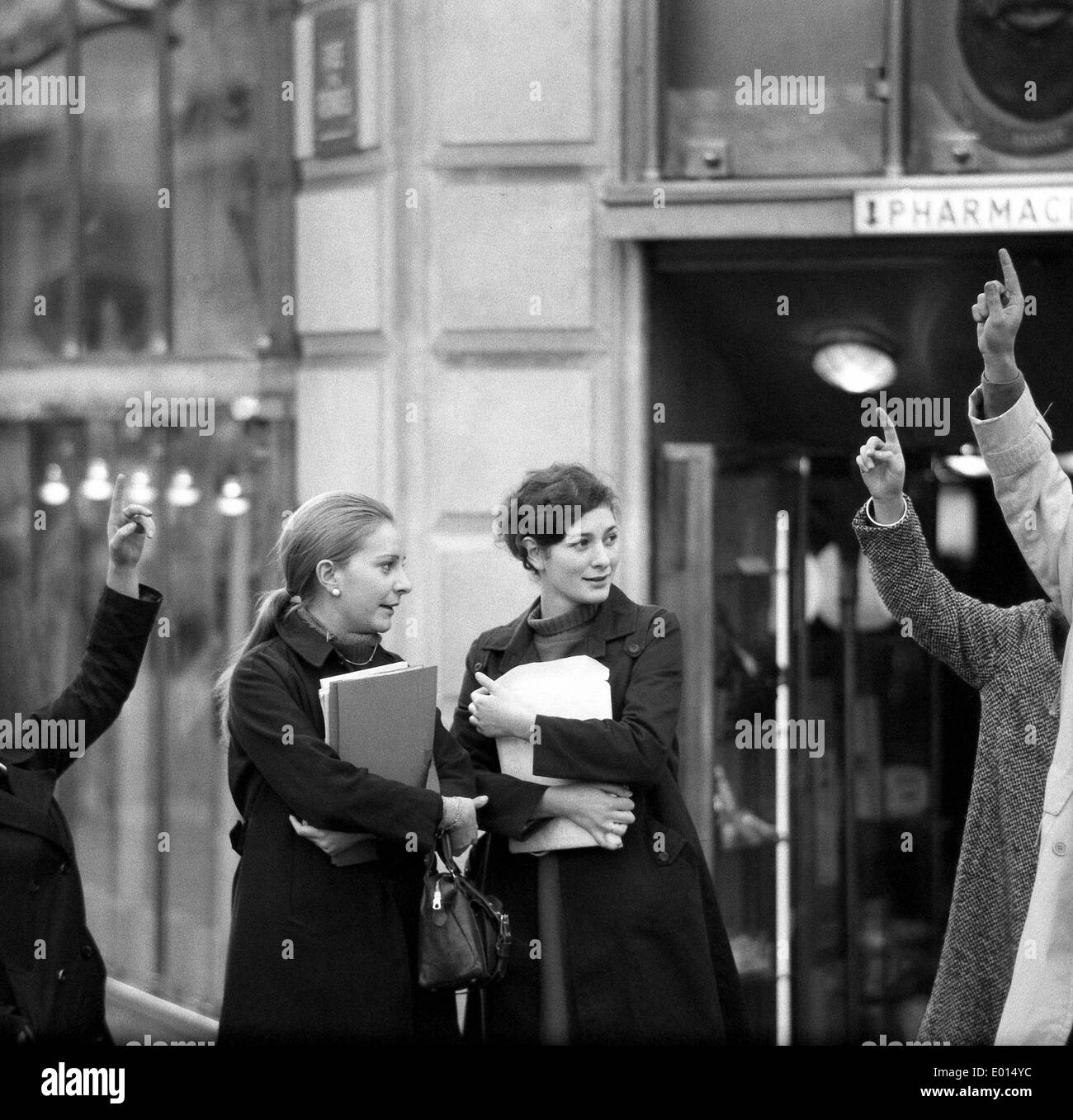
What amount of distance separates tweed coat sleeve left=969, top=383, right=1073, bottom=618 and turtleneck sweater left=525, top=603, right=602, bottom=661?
1.09 m

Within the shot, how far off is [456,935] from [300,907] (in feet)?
1.19

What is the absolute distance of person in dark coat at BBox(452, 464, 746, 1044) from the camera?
422 cm

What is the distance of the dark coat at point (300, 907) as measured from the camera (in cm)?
405

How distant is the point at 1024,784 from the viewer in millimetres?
3865

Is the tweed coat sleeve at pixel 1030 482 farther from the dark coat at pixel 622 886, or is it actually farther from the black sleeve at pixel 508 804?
the black sleeve at pixel 508 804

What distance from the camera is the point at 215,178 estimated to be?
7.18 metres

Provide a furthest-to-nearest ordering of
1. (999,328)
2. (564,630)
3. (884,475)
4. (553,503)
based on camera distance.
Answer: (564,630) → (553,503) → (884,475) → (999,328)

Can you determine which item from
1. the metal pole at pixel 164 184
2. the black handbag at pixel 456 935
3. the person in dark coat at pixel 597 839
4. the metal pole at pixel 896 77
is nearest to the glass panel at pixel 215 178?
the metal pole at pixel 164 184

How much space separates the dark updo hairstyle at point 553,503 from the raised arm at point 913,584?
65 cm

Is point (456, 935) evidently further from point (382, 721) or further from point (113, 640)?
point (113, 640)

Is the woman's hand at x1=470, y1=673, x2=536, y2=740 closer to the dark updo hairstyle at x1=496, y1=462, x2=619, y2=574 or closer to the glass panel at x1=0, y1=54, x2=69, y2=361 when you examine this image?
the dark updo hairstyle at x1=496, y1=462, x2=619, y2=574

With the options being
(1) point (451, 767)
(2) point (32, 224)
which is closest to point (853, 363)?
(1) point (451, 767)

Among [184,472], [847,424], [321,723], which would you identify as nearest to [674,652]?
[321,723]
